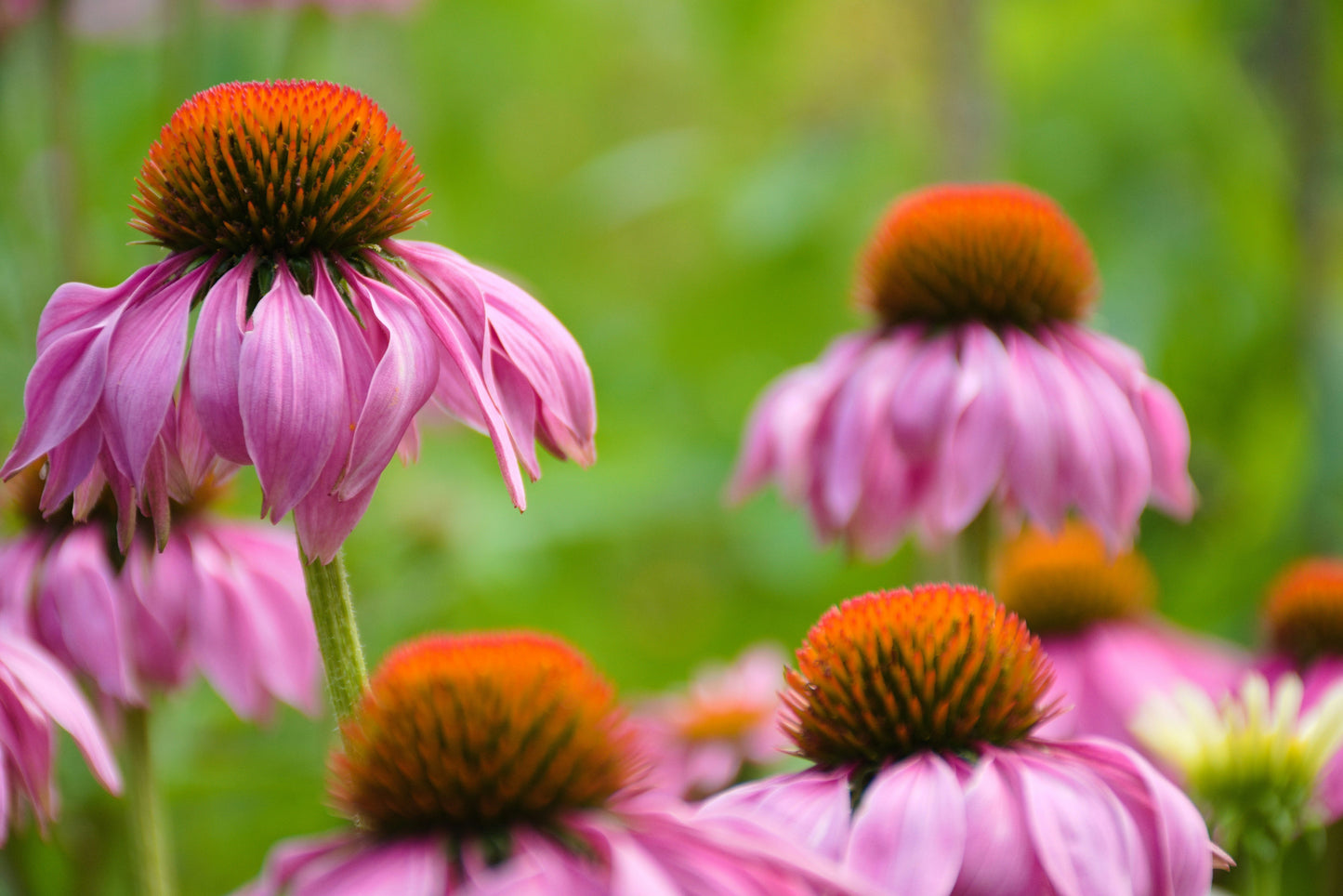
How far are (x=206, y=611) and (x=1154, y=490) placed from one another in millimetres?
504

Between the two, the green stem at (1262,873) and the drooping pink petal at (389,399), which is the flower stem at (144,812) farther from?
the green stem at (1262,873)

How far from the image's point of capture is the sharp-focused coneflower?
579 millimetres

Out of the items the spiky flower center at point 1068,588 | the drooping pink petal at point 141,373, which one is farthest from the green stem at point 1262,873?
the drooping pink petal at point 141,373

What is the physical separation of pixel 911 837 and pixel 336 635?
0.63ft

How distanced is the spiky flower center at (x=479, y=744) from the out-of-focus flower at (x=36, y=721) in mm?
127

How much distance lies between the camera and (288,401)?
1.36 feet

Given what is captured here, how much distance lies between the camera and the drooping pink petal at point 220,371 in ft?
1.38

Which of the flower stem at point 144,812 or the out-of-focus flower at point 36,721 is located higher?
the out-of-focus flower at point 36,721

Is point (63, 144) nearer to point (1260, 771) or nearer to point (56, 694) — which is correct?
point (56, 694)

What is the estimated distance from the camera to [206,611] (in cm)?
67

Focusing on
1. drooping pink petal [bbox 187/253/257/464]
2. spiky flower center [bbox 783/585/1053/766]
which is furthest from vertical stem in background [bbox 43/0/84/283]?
spiky flower center [bbox 783/585/1053/766]

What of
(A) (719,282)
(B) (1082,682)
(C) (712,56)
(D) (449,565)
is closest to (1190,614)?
(B) (1082,682)

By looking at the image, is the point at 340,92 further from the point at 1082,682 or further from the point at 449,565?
the point at 449,565

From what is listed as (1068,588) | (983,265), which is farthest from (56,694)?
(1068,588)
